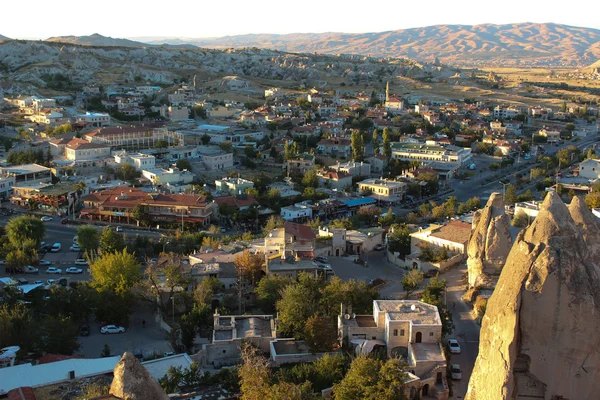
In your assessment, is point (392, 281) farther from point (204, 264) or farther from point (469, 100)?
point (469, 100)

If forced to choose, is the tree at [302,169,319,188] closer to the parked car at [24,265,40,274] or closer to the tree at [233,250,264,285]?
the tree at [233,250,264,285]

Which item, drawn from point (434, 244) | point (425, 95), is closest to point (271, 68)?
point (425, 95)

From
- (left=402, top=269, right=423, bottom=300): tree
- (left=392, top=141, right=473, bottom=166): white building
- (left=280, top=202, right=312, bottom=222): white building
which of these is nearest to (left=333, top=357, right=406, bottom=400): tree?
(left=402, top=269, right=423, bottom=300): tree

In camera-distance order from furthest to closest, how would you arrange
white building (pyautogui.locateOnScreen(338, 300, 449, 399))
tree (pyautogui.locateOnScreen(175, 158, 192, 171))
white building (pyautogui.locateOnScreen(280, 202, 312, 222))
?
tree (pyautogui.locateOnScreen(175, 158, 192, 171))
white building (pyautogui.locateOnScreen(280, 202, 312, 222))
white building (pyautogui.locateOnScreen(338, 300, 449, 399))

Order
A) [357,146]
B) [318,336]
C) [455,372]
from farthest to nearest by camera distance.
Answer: [357,146], [318,336], [455,372]

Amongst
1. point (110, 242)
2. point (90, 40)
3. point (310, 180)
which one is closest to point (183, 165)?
point (310, 180)

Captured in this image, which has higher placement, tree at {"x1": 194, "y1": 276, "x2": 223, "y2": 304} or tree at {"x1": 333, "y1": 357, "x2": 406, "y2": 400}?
tree at {"x1": 333, "y1": 357, "x2": 406, "y2": 400}

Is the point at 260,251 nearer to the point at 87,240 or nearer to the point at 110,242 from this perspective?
the point at 110,242

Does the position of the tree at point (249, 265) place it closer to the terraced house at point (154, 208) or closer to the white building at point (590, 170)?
the terraced house at point (154, 208)
